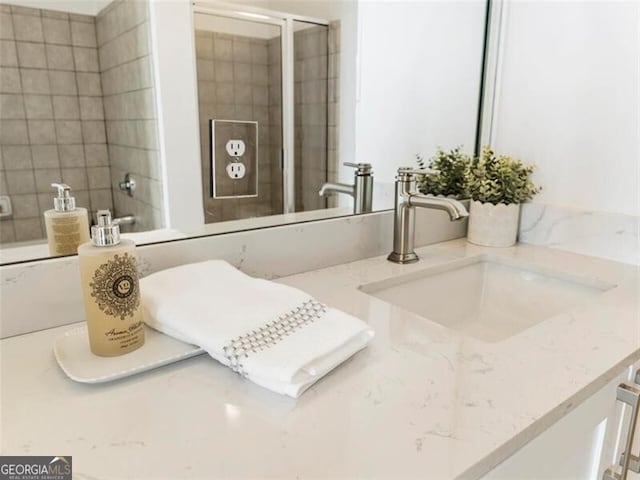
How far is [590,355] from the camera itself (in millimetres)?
686

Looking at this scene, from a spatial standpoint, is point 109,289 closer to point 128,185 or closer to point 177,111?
point 128,185

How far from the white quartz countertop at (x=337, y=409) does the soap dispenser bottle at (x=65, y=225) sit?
14 cm

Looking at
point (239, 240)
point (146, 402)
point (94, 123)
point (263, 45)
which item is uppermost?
point (263, 45)

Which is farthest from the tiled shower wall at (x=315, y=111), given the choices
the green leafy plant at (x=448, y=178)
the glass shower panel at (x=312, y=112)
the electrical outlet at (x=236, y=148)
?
the green leafy plant at (x=448, y=178)

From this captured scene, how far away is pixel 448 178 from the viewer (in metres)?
1.34

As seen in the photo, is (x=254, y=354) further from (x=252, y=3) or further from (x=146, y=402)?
(x=252, y=3)

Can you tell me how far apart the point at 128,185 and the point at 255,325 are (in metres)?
0.41

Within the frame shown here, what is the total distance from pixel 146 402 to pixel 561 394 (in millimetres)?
516

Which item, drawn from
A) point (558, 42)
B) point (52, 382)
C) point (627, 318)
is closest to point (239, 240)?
point (52, 382)

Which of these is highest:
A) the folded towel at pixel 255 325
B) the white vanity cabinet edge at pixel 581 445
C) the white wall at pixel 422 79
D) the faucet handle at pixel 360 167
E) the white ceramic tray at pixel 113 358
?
the white wall at pixel 422 79

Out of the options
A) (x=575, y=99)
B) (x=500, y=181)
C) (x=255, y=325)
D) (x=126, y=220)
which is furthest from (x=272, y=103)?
(x=575, y=99)

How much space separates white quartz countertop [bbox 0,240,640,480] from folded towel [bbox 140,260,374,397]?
0.03 m

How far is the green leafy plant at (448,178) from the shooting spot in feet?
4.37

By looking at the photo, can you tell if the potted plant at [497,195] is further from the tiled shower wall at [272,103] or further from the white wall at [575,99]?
the tiled shower wall at [272,103]
